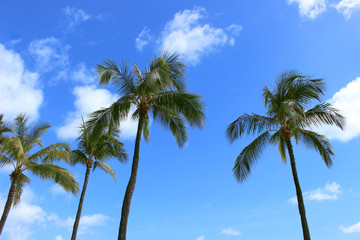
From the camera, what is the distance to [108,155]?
20062 millimetres

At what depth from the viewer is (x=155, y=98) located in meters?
12.3

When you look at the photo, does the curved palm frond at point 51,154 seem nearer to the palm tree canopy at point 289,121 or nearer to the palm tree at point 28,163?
the palm tree at point 28,163

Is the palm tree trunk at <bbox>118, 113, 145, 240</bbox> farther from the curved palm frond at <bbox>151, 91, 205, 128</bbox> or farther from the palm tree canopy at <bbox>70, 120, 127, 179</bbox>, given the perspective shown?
the palm tree canopy at <bbox>70, 120, 127, 179</bbox>

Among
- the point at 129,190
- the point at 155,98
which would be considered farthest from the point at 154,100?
the point at 129,190

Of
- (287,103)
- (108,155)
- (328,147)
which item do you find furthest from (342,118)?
(108,155)

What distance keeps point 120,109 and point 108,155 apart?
28.4 ft

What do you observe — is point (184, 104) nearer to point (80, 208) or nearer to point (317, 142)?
point (317, 142)

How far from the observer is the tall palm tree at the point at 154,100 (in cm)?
1175

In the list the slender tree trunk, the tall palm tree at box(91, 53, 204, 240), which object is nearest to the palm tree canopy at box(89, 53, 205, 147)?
the tall palm tree at box(91, 53, 204, 240)

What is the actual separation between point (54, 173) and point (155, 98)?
7495 mm

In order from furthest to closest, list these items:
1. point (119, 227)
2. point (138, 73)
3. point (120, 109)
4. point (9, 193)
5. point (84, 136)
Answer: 1. point (84, 136)
2. point (9, 193)
3. point (138, 73)
4. point (120, 109)
5. point (119, 227)

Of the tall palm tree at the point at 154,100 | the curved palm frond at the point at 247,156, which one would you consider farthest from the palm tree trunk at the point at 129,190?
the curved palm frond at the point at 247,156

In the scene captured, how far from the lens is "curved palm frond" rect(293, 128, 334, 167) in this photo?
12.7 m

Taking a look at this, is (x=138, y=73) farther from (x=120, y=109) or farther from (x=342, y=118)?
(x=342, y=118)
